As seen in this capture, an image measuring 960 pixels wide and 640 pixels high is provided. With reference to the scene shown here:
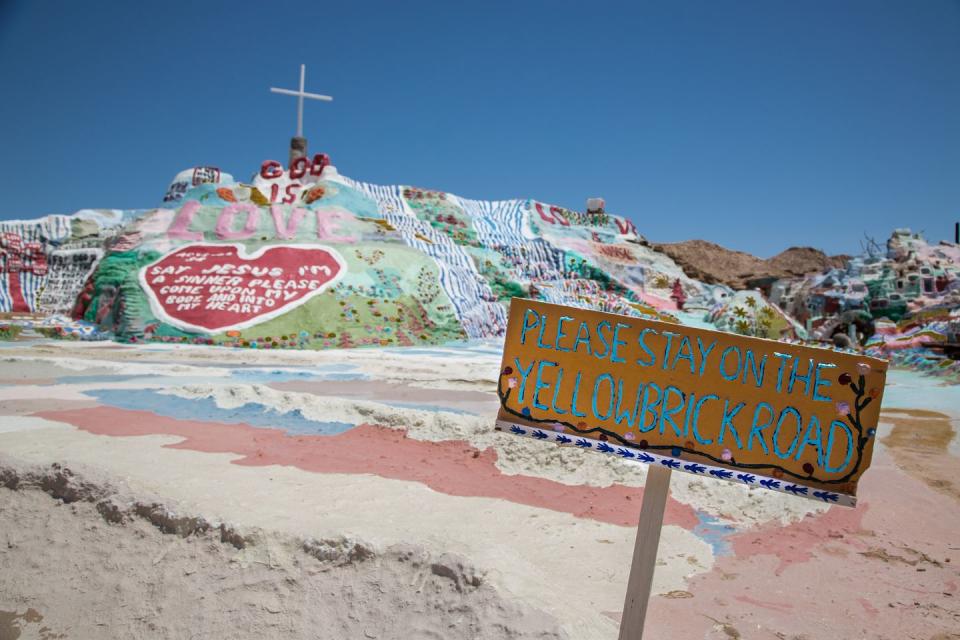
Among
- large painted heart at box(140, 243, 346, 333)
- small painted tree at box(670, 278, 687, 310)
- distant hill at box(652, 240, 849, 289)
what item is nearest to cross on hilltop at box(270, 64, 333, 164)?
large painted heart at box(140, 243, 346, 333)

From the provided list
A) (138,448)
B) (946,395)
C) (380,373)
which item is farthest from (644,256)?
(138,448)

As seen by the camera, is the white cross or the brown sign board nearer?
the brown sign board

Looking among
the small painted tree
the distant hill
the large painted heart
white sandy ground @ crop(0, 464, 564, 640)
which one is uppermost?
the distant hill

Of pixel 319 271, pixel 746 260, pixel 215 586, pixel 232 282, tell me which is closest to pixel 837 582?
pixel 215 586

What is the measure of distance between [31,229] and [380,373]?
2519 centimetres

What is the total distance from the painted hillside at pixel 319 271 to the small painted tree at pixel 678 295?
0.08 meters

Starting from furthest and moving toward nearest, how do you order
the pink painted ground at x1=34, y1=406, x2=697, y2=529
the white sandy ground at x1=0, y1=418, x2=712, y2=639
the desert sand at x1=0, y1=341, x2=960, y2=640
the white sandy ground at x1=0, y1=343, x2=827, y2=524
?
the white sandy ground at x1=0, y1=343, x2=827, y2=524 → the pink painted ground at x1=34, y1=406, x2=697, y2=529 → the white sandy ground at x1=0, y1=418, x2=712, y2=639 → the desert sand at x1=0, y1=341, x2=960, y2=640

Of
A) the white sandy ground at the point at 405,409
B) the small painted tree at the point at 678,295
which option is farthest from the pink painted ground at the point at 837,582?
the small painted tree at the point at 678,295

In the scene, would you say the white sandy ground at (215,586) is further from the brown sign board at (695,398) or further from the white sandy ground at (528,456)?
the white sandy ground at (528,456)

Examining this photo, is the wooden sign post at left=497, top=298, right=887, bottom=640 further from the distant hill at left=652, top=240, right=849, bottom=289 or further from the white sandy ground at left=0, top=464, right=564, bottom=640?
the distant hill at left=652, top=240, right=849, bottom=289

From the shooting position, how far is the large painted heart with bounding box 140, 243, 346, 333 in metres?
16.7

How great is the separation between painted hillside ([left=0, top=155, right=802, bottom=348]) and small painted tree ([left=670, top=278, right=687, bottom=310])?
8 centimetres

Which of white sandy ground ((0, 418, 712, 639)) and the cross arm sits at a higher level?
the cross arm

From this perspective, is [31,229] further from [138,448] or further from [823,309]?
[823,309]
